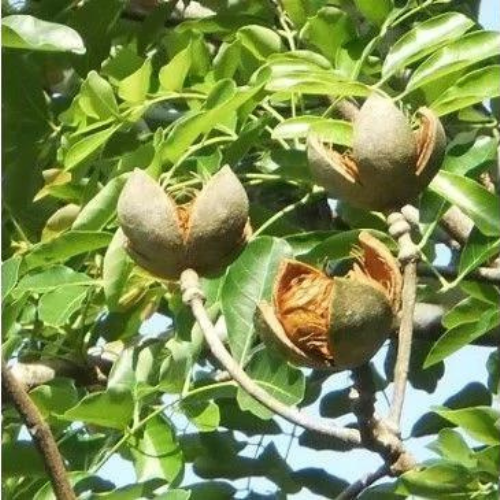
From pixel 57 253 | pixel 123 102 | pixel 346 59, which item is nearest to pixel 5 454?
pixel 57 253

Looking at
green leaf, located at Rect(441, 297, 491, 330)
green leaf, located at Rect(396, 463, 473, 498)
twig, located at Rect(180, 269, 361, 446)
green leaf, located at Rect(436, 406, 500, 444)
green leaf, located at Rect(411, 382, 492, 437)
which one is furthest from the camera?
green leaf, located at Rect(411, 382, 492, 437)

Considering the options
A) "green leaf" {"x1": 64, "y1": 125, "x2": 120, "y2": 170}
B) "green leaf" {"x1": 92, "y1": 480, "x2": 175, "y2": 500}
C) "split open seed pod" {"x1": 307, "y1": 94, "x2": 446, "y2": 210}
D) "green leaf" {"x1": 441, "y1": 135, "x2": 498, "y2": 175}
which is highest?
"split open seed pod" {"x1": 307, "y1": 94, "x2": 446, "y2": 210}

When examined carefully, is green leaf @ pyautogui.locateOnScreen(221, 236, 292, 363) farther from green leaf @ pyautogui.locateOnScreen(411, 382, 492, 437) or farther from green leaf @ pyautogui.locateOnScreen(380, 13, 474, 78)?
green leaf @ pyautogui.locateOnScreen(411, 382, 492, 437)

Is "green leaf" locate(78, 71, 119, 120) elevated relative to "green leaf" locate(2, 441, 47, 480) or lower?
elevated

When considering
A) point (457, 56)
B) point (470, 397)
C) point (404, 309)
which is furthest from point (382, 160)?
point (470, 397)

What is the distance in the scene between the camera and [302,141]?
1.20 metres

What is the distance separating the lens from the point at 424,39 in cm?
117

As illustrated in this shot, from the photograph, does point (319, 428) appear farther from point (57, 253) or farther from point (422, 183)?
point (57, 253)

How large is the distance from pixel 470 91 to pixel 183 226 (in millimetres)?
333

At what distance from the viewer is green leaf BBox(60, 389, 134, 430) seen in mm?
1075

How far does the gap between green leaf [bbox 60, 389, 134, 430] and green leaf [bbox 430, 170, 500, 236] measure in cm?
28

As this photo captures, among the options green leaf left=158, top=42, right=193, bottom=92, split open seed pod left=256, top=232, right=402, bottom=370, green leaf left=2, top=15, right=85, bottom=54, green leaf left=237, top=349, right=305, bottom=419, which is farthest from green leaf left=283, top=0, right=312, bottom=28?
split open seed pod left=256, top=232, right=402, bottom=370

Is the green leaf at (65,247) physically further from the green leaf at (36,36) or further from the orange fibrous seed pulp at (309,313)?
the orange fibrous seed pulp at (309,313)

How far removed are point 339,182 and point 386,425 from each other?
0.51 ft
